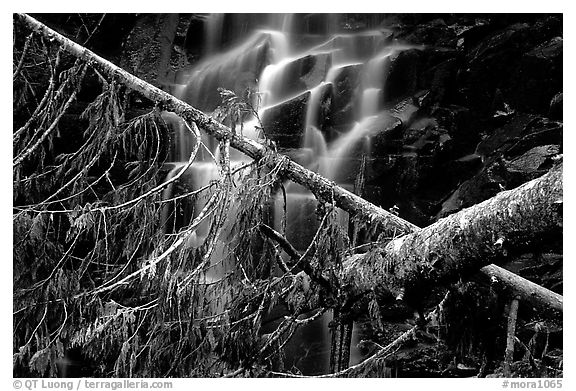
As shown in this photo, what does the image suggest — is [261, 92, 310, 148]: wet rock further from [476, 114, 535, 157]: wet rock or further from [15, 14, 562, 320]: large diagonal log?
[15, 14, 562, 320]: large diagonal log

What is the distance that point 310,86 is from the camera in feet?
13.8

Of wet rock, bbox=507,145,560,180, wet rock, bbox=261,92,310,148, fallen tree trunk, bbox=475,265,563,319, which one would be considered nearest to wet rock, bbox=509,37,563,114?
wet rock, bbox=507,145,560,180

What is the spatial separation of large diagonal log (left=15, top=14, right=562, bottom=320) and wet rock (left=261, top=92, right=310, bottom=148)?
69.5 inches

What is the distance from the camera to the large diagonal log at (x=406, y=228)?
5.78 feet

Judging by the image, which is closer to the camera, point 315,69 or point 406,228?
point 406,228

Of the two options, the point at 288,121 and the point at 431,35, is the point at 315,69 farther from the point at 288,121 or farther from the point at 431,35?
the point at 431,35

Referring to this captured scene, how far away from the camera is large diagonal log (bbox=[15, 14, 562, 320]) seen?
69.4 inches

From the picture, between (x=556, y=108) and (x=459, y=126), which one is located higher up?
(x=459, y=126)

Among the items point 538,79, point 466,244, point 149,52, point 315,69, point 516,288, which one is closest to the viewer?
point 466,244

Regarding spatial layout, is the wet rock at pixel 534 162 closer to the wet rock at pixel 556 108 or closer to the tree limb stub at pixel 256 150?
the wet rock at pixel 556 108

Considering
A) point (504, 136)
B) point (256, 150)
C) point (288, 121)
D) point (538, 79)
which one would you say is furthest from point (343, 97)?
point (256, 150)

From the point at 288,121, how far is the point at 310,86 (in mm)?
390
